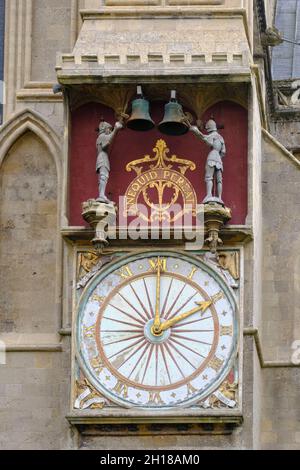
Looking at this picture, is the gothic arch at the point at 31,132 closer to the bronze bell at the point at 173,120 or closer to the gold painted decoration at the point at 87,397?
the bronze bell at the point at 173,120

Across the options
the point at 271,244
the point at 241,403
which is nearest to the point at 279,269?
the point at 271,244

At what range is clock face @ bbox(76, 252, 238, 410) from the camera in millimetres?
29000

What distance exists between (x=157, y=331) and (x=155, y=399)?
733 millimetres

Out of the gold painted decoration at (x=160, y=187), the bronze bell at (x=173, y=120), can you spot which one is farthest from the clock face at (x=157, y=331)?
the bronze bell at (x=173, y=120)

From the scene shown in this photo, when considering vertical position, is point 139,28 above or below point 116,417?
above

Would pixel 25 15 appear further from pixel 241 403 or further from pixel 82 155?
pixel 241 403

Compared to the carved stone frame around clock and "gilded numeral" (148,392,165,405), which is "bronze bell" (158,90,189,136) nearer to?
Result: the carved stone frame around clock

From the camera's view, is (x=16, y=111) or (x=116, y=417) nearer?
(x=116, y=417)

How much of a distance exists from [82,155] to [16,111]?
139 centimetres

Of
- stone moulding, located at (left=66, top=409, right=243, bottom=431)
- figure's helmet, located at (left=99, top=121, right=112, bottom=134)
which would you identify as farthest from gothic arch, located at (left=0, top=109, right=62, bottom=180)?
stone moulding, located at (left=66, top=409, right=243, bottom=431)

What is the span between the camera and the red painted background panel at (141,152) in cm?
2959

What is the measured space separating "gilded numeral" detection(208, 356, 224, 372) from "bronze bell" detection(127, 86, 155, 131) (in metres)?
2.59

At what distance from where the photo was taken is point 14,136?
3080cm

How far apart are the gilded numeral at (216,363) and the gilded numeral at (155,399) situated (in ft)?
2.06
